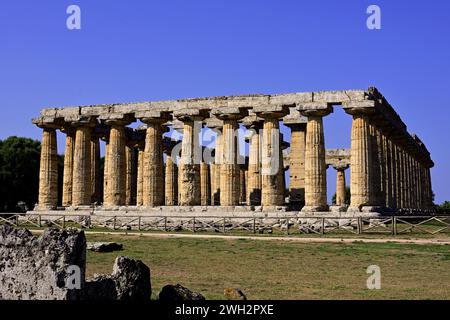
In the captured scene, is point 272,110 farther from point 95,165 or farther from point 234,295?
point 234,295

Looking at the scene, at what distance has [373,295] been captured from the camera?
15633 mm

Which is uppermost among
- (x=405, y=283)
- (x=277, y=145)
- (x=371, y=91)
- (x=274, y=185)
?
(x=371, y=91)

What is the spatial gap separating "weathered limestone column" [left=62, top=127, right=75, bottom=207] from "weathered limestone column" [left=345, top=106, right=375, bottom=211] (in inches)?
1092

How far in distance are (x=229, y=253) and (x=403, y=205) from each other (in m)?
41.1

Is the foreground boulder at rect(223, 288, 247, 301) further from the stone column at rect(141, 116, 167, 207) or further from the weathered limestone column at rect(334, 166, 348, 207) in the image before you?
the weathered limestone column at rect(334, 166, 348, 207)

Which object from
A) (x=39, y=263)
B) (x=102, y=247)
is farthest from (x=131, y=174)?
(x=39, y=263)

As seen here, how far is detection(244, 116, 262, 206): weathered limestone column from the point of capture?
177ft

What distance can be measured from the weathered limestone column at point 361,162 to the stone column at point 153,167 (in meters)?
17.1

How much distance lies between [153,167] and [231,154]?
A: 7595mm

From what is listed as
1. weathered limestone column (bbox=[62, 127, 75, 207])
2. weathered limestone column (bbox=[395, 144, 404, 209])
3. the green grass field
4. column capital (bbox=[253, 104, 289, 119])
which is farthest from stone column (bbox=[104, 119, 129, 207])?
weathered limestone column (bbox=[395, 144, 404, 209])

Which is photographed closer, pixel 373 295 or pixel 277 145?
pixel 373 295
